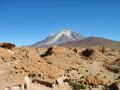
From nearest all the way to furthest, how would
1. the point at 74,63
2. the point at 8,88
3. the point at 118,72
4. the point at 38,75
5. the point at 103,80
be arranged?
the point at 8,88
the point at 38,75
the point at 103,80
the point at 118,72
the point at 74,63

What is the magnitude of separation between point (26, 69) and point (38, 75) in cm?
75

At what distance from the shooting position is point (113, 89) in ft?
57.5

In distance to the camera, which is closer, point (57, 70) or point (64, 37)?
point (57, 70)

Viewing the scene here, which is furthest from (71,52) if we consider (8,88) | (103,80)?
(8,88)

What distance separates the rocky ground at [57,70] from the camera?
16.1m

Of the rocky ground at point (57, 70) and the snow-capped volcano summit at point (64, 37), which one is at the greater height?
the snow-capped volcano summit at point (64, 37)

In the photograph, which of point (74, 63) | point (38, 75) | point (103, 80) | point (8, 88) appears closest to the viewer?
point (8, 88)

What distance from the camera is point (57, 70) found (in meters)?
18.1

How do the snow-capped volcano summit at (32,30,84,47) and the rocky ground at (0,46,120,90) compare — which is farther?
the snow-capped volcano summit at (32,30,84,47)

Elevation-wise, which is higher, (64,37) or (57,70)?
(64,37)

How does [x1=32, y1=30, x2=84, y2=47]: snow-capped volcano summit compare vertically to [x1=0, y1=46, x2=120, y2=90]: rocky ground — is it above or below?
above

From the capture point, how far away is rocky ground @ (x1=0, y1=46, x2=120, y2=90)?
16141 millimetres

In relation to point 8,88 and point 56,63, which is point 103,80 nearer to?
point 56,63

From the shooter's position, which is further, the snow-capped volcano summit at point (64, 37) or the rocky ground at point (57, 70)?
the snow-capped volcano summit at point (64, 37)
